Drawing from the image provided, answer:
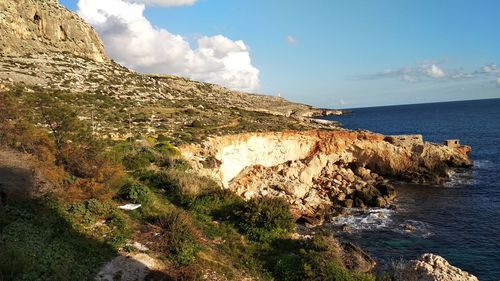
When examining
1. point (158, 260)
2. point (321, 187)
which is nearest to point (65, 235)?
point (158, 260)

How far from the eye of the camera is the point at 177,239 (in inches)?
565

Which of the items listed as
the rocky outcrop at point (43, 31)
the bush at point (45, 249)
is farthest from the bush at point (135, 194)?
the rocky outcrop at point (43, 31)

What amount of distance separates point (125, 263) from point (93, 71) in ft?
170

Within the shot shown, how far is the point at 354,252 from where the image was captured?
18281 mm

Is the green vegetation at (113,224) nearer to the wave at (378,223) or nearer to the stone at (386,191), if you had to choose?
the wave at (378,223)

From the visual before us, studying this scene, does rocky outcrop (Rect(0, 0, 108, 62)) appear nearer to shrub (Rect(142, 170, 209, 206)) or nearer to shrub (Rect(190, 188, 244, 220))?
shrub (Rect(142, 170, 209, 206))

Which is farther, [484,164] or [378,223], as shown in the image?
[484,164]

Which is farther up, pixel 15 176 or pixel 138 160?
pixel 15 176

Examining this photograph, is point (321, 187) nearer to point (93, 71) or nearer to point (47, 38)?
point (93, 71)

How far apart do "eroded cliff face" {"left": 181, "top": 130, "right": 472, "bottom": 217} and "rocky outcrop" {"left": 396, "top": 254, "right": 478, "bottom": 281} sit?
17.6 m

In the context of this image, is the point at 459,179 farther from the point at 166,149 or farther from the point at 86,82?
the point at 86,82

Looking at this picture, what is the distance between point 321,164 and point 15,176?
39.6 meters

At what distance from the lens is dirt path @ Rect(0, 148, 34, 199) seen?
14202 millimetres

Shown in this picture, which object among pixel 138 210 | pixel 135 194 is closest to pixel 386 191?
pixel 135 194
